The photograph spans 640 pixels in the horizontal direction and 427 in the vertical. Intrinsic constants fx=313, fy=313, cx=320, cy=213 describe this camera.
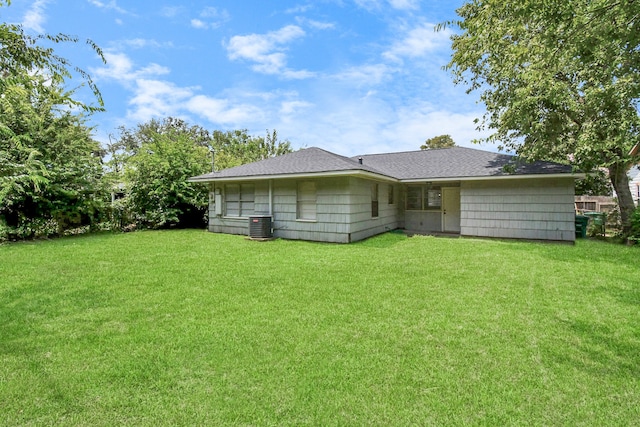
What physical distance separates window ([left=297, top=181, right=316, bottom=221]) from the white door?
546 centimetres

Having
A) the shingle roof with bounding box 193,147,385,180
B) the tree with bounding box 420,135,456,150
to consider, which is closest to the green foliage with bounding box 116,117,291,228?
the shingle roof with bounding box 193,147,385,180

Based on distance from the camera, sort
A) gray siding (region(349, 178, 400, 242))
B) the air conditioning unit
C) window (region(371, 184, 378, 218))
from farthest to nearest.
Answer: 1. window (region(371, 184, 378, 218))
2. the air conditioning unit
3. gray siding (region(349, 178, 400, 242))

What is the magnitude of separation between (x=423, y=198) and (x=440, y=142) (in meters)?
25.7

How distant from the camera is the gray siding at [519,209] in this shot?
9750 mm

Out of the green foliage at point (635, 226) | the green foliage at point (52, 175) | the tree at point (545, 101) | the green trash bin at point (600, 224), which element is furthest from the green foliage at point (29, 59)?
the green trash bin at point (600, 224)

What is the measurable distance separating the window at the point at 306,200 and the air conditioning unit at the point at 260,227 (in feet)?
3.69

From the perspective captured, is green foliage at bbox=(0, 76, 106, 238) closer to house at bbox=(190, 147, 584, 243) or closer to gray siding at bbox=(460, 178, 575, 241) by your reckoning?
house at bbox=(190, 147, 584, 243)

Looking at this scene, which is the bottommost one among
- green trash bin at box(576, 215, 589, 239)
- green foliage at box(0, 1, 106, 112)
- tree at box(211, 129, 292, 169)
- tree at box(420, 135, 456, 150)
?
green trash bin at box(576, 215, 589, 239)

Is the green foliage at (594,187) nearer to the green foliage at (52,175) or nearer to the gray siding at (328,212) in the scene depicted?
the gray siding at (328,212)

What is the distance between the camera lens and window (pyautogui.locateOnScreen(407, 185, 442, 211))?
12.6m

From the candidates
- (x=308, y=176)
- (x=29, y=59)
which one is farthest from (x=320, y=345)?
(x=308, y=176)

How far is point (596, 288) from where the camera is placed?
5.04m

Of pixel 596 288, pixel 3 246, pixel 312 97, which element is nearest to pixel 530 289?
pixel 596 288

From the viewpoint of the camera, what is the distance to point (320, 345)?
3.09 meters
